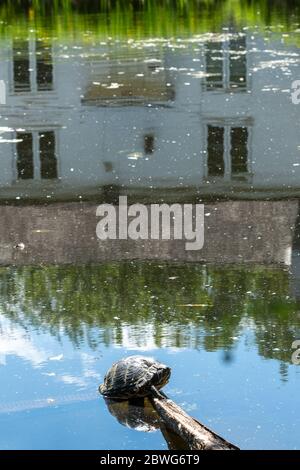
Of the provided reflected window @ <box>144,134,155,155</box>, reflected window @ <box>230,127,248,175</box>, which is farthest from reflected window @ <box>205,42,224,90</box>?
reflected window @ <box>144,134,155,155</box>

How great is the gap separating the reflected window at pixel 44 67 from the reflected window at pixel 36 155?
9.38 ft

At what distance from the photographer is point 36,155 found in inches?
520

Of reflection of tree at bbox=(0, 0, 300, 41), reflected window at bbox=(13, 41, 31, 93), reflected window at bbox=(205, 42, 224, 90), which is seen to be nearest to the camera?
reflected window at bbox=(205, 42, 224, 90)

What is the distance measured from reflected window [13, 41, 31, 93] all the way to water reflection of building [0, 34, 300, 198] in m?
0.03

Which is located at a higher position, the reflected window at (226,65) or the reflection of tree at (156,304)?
the reflected window at (226,65)

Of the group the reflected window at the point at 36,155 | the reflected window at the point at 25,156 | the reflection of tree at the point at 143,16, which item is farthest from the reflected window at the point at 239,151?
the reflection of tree at the point at 143,16

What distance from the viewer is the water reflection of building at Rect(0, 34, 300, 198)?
12.0 meters

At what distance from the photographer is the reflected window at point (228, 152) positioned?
1220cm

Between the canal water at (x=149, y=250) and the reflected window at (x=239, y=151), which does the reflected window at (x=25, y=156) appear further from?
the reflected window at (x=239, y=151)

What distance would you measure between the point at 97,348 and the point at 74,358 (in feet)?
0.71

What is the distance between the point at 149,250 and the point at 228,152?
3633mm

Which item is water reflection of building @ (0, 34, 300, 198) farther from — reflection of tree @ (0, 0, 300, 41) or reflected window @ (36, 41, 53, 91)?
reflection of tree @ (0, 0, 300, 41)

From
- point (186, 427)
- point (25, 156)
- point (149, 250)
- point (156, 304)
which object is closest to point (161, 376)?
point (186, 427)
